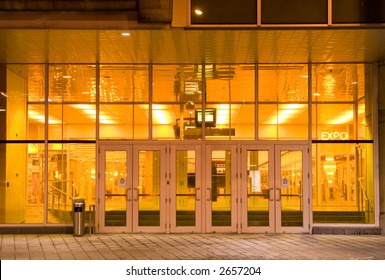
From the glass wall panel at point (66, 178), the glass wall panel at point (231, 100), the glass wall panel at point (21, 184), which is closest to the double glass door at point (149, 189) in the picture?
the glass wall panel at point (66, 178)

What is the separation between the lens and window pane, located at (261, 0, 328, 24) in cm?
1402

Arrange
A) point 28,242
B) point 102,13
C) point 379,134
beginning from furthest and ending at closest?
A: point 379,134 → point 28,242 → point 102,13

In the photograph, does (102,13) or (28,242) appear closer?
(102,13)

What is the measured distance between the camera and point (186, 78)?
703 inches

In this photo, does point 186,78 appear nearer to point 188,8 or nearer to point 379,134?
point 188,8

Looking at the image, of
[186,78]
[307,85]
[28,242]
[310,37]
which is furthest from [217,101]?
[28,242]

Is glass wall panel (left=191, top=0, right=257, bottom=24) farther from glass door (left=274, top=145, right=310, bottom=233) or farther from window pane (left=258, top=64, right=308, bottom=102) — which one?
glass door (left=274, top=145, right=310, bottom=233)

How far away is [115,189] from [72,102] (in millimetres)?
2713

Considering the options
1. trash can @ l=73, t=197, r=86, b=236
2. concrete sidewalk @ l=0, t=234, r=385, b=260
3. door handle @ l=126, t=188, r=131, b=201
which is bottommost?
concrete sidewalk @ l=0, t=234, r=385, b=260

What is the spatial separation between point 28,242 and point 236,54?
7.09 metres

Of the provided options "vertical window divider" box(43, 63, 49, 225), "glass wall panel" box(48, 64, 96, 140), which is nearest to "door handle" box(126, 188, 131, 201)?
"glass wall panel" box(48, 64, 96, 140)

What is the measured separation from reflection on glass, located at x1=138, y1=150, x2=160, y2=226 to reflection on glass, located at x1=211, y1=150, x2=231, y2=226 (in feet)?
5.01

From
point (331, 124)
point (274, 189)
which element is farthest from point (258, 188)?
point (331, 124)

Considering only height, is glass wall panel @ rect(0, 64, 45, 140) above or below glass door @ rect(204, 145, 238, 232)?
above
